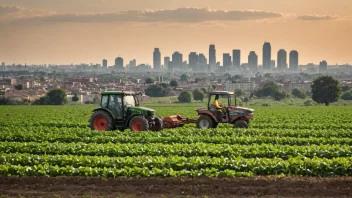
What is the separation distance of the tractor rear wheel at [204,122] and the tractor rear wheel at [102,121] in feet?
14.4

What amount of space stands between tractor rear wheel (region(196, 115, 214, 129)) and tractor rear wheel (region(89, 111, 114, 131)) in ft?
14.4

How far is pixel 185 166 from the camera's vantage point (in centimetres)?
1540

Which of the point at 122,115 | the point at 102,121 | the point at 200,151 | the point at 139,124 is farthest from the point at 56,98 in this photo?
the point at 200,151

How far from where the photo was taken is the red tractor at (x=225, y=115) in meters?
26.6

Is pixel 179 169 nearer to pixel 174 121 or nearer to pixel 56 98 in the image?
pixel 174 121

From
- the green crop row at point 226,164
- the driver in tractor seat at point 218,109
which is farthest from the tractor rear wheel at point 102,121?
the green crop row at point 226,164

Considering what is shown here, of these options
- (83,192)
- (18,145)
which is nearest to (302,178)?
(83,192)

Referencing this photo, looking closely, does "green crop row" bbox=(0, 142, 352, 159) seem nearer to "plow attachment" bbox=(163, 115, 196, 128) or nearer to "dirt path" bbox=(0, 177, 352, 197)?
"dirt path" bbox=(0, 177, 352, 197)

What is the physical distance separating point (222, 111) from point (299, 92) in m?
117

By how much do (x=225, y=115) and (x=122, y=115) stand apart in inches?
200

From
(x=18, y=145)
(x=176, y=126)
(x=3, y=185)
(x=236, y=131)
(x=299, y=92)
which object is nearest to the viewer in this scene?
(x=3, y=185)

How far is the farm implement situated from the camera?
1002 inches

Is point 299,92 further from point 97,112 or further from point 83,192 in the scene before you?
point 83,192

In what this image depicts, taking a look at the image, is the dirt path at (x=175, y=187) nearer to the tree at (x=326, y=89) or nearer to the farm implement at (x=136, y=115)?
the farm implement at (x=136, y=115)
